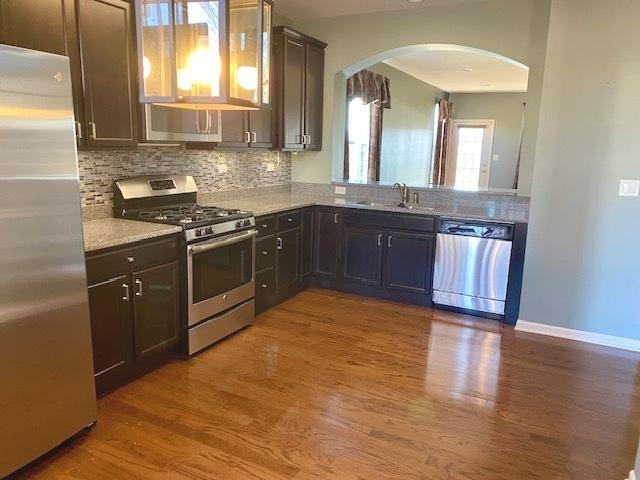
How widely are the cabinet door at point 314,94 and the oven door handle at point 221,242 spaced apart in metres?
1.64

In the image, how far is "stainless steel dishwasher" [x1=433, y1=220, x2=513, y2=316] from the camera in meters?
3.93

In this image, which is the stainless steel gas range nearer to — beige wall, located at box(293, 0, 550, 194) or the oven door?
the oven door

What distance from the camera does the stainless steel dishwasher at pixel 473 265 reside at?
12.9 feet

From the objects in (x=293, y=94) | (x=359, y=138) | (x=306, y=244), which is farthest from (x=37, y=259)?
(x=359, y=138)

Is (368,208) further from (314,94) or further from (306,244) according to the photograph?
(314,94)

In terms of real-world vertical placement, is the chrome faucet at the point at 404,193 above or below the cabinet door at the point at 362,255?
above

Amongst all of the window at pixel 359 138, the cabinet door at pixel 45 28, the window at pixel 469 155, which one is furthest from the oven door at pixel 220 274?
the window at pixel 469 155

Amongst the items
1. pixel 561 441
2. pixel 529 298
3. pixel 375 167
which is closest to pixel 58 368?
pixel 561 441

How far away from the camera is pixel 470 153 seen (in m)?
10.2

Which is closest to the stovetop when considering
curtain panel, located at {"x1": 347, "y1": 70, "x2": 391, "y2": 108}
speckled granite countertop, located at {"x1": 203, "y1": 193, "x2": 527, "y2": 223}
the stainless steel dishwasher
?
speckled granite countertop, located at {"x1": 203, "y1": 193, "x2": 527, "y2": 223}

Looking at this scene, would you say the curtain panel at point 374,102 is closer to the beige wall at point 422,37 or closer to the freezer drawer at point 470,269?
the beige wall at point 422,37

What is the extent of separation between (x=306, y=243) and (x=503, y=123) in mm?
7015

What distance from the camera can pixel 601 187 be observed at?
3479 mm

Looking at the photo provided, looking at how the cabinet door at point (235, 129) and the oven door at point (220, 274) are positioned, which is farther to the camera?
the cabinet door at point (235, 129)
